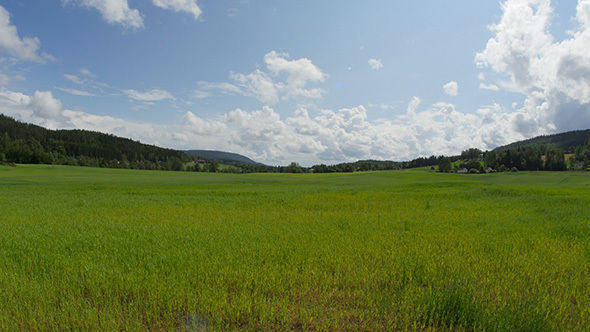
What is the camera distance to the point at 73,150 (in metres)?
149

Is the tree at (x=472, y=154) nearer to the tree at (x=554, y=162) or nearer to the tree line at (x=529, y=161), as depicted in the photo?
the tree line at (x=529, y=161)

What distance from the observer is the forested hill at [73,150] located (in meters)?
107

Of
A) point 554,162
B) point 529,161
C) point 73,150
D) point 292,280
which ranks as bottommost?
point 292,280

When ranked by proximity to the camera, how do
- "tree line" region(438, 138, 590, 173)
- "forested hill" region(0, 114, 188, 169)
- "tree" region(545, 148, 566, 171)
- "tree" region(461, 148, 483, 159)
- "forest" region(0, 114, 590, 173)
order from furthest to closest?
"tree" region(461, 148, 483, 159) < "forest" region(0, 114, 590, 173) < "forested hill" region(0, 114, 188, 169) < "tree line" region(438, 138, 590, 173) < "tree" region(545, 148, 566, 171)

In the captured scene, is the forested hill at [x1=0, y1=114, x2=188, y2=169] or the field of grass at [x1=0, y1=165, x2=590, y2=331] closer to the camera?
the field of grass at [x1=0, y1=165, x2=590, y2=331]

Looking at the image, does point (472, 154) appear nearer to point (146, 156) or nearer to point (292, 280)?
point (292, 280)

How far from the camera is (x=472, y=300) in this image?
4.32 meters

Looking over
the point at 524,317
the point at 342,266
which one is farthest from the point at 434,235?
the point at 524,317

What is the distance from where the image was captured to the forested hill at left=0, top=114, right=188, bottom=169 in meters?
107

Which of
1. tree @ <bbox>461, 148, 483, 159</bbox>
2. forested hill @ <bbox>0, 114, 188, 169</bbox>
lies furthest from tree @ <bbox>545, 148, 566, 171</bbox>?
forested hill @ <bbox>0, 114, 188, 169</bbox>

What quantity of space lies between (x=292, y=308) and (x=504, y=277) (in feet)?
14.6

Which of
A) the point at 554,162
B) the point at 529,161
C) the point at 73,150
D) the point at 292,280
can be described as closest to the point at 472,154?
the point at 529,161

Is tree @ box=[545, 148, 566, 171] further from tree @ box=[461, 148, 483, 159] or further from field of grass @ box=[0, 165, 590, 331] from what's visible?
field of grass @ box=[0, 165, 590, 331]

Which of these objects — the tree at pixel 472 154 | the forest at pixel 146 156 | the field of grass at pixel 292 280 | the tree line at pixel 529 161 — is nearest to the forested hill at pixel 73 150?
the forest at pixel 146 156
